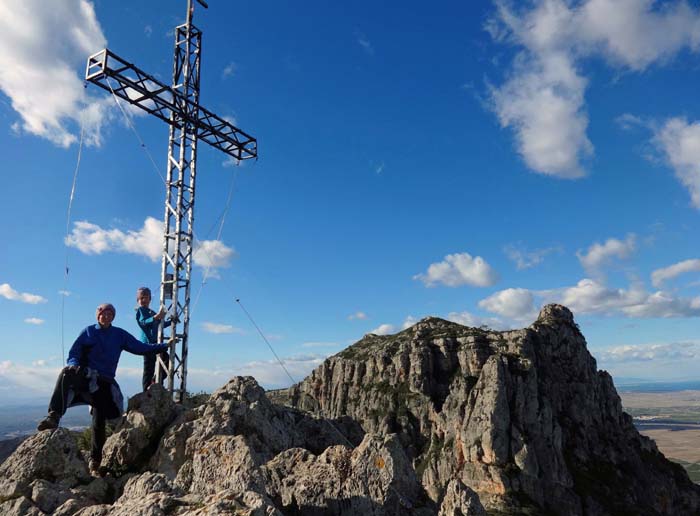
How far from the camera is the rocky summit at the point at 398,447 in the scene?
8.44 m

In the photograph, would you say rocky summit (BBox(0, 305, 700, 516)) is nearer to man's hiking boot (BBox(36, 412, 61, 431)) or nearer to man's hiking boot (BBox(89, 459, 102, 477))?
man's hiking boot (BBox(89, 459, 102, 477))

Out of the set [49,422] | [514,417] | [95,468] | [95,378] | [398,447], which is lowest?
[514,417]

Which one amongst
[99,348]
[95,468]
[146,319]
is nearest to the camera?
[95,468]

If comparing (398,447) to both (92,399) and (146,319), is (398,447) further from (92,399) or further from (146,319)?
(146,319)

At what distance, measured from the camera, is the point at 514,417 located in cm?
12631

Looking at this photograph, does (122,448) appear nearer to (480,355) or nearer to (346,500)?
(346,500)

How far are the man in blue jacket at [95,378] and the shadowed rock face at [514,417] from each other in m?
115

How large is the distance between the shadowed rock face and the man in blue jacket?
115 meters

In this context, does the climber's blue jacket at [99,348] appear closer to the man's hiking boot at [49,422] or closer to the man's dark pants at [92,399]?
the man's dark pants at [92,399]

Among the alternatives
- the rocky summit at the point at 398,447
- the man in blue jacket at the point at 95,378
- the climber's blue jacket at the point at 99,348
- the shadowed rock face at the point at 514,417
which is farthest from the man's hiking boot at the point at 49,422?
the shadowed rock face at the point at 514,417

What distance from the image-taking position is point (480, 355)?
154875 millimetres

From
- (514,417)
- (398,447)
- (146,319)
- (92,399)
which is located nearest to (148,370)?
(146,319)

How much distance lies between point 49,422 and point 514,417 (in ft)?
432

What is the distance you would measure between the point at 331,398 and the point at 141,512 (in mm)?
175285
